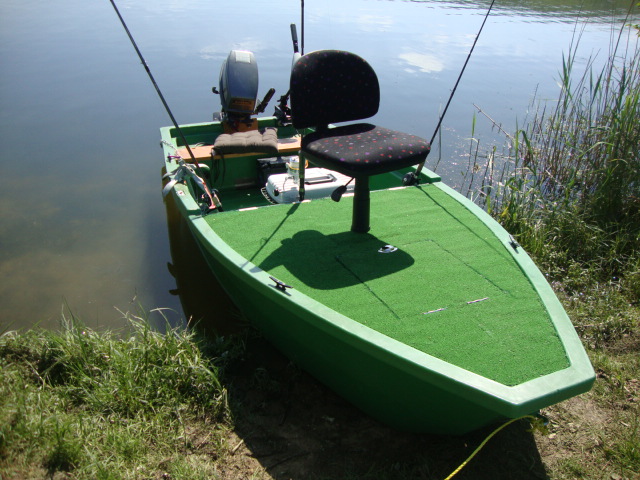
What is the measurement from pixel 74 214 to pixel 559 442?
412 centimetres

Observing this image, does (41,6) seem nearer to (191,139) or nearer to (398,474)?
(191,139)

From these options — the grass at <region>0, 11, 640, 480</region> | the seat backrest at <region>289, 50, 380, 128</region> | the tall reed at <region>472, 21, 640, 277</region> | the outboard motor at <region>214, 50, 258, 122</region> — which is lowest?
the grass at <region>0, 11, 640, 480</region>

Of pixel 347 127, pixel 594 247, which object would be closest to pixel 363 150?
pixel 347 127

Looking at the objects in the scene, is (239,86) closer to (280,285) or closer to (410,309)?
(280,285)

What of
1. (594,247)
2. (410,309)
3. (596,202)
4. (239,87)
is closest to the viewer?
(410,309)

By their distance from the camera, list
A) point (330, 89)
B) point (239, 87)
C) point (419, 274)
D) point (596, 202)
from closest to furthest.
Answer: point (419, 274) → point (330, 89) → point (596, 202) → point (239, 87)

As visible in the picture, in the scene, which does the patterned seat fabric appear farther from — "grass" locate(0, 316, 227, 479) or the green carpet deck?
"grass" locate(0, 316, 227, 479)

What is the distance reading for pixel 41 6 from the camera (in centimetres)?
1252

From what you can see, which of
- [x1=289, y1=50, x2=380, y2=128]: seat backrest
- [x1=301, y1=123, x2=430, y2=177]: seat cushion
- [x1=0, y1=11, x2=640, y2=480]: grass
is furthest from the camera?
[x1=289, y1=50, x2=380, y2=128]: seat backrest

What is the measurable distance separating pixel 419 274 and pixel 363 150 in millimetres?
640

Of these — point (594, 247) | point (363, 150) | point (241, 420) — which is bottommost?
point (241, 420)

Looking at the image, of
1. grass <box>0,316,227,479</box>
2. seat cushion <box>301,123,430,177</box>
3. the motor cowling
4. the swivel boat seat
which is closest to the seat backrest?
the swivel boat seat

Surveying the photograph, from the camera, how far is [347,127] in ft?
9.66

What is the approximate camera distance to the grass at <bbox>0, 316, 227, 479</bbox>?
214 cm
